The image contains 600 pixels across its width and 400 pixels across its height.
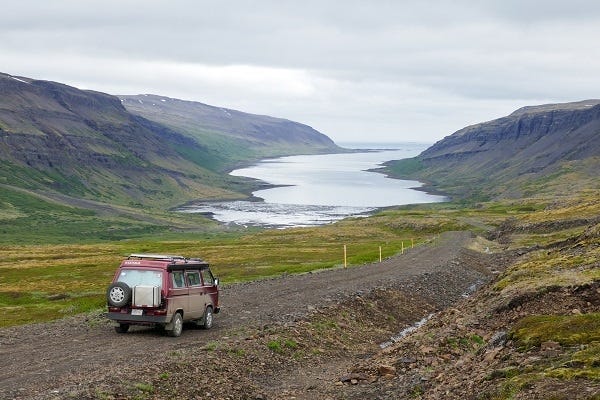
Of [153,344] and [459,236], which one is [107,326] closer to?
[153,344]

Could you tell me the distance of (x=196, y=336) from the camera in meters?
27.2

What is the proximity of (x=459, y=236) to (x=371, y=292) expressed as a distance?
6191cm

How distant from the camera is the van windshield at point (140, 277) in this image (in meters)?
25.8

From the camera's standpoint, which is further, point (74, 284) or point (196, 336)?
point (74, 284)

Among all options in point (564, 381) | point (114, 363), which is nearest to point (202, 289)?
point (114, 363)

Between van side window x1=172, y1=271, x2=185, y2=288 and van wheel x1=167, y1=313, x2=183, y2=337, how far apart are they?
3.96 feet

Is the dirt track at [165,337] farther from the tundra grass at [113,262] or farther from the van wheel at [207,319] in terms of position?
the tundra grass at [113,262]

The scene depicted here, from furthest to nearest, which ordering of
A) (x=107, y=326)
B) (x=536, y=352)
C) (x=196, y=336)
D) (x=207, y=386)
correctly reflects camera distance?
(x=107, y=326)
(x=196, y=336)
(x=207, y=386)
(x=536, y=352)

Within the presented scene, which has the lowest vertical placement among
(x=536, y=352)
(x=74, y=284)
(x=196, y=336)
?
(x=74, y=284)

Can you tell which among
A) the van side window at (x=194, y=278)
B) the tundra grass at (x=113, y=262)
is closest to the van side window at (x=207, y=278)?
the van side window at (x=194, y=278)

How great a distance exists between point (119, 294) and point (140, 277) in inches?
40.0

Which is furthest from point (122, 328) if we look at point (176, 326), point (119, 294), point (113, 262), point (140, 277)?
point (113, 262)

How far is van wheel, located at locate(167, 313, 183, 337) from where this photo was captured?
1044 inches

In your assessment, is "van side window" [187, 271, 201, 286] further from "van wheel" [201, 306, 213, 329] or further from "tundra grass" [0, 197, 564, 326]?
"tundra grass" [0, 197, 564, 326]
